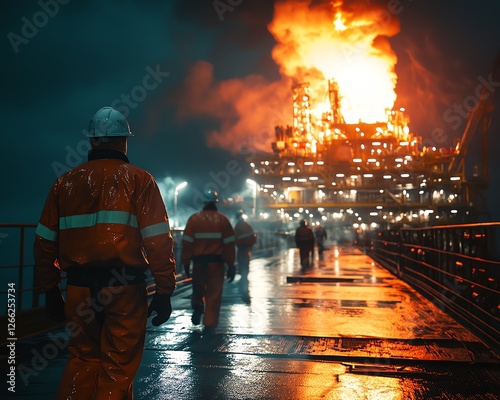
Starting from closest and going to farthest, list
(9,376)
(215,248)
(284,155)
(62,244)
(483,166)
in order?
(62,244), (9,376), (215,248), (483,166), (284,155)

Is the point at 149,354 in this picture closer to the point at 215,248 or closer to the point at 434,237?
the point at 215,248

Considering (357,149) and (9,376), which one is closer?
(9,376)

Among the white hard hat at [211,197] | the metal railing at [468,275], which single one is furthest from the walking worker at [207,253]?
the metal railing at [468,275]

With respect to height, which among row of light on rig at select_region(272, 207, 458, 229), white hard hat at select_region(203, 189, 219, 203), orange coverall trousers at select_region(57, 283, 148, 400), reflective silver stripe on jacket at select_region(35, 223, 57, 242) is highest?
row of light on rig at select_region(272, 207, 458, 229)

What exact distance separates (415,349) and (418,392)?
1.82 m

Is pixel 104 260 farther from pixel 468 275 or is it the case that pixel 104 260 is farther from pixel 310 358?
pixel 468 275

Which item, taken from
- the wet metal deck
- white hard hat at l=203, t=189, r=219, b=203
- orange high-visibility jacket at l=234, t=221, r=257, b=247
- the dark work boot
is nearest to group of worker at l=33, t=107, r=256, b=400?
the wet metal deck

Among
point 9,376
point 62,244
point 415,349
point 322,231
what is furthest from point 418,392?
point 322,231

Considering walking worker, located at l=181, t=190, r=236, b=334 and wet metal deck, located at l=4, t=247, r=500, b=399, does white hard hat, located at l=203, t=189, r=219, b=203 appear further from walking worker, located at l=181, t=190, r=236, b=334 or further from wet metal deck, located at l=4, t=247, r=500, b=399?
wet metal deck, located at l=4, t=247, r=500, b=399

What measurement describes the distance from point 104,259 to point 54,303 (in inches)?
19.2

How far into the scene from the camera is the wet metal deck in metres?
4.85

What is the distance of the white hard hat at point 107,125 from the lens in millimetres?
3652

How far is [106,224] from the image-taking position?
3416 mm

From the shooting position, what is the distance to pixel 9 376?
208 inches
